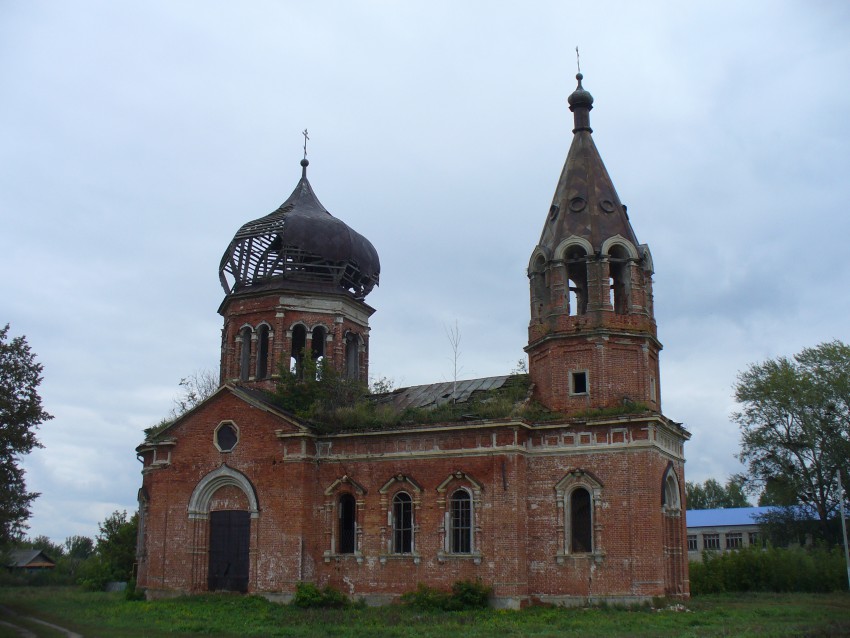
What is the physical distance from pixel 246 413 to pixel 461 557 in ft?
26.2

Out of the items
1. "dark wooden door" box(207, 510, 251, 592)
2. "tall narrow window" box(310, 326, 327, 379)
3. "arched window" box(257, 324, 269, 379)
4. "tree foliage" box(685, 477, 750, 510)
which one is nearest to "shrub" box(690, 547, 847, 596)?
"tall narrow window" box(310, 326, 327, 379)

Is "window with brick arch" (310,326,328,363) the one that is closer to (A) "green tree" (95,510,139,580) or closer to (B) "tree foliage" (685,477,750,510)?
(A) "green tree" (95,510,139,580)

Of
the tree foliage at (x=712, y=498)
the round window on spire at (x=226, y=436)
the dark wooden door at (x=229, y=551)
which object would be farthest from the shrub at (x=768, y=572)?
the tree foliage at (x=712, y=498)

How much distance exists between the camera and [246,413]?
2586cm

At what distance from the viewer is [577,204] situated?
25734 millimetres

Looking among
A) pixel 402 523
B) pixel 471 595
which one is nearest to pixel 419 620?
pixel 471 595

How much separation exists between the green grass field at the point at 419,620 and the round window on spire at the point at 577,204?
1158 centimetres

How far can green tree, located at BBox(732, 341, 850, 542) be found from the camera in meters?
38.4

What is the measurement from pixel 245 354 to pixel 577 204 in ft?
42.7

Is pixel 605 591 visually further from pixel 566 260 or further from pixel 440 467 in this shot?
pixel 566 260

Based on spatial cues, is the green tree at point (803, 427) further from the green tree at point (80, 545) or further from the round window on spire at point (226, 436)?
the green tree at point (80, 545)

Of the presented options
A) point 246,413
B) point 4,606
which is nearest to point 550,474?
point 246,413

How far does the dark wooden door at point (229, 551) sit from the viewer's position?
2528 cm

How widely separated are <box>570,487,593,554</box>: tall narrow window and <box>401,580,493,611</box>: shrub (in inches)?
105
